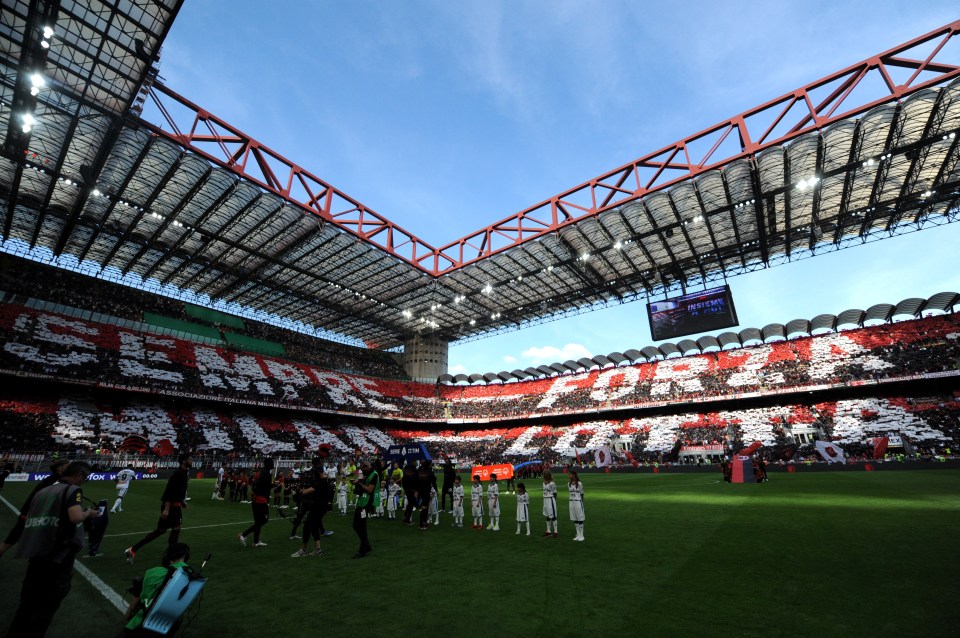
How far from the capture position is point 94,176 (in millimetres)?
26094

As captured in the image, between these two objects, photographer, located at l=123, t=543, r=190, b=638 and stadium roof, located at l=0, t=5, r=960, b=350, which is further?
stadium roof, located at l=0, t=5, r=960, b=350

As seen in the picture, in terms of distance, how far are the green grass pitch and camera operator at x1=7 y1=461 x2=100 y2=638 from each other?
0.90 m

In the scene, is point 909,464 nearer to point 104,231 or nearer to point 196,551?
point 196,551

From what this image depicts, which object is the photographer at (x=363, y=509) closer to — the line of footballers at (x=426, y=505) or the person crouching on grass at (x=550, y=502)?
the line of footballers at (x=426, y=505)

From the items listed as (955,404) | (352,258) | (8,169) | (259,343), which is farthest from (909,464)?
(259,343)

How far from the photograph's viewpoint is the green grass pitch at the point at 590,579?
181 inches

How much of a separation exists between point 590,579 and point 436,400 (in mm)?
58964

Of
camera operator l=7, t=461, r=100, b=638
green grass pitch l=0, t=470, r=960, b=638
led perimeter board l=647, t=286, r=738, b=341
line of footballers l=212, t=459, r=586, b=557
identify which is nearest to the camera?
camera operator l=7, t=461, r=100, b=638

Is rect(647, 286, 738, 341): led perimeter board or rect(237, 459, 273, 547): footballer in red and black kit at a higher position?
rect(647, 286, 738, 341): led perimeter board

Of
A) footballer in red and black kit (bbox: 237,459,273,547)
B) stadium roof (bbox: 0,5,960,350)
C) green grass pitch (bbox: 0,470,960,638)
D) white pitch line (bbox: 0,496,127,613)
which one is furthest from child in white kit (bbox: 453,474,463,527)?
stadium roof (bbox: 0,5,960,350)

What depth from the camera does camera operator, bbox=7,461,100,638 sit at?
3885 millimetres

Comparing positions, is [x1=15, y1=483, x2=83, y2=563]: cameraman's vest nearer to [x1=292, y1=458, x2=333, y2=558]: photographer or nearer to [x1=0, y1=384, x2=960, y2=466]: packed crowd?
[x1=292, y1=458, x2=333, y2=558]: photographer

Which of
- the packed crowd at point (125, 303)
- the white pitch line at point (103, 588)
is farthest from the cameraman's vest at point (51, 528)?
the packed crowd at point (125, 303)

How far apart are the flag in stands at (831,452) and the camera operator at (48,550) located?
124 feet
